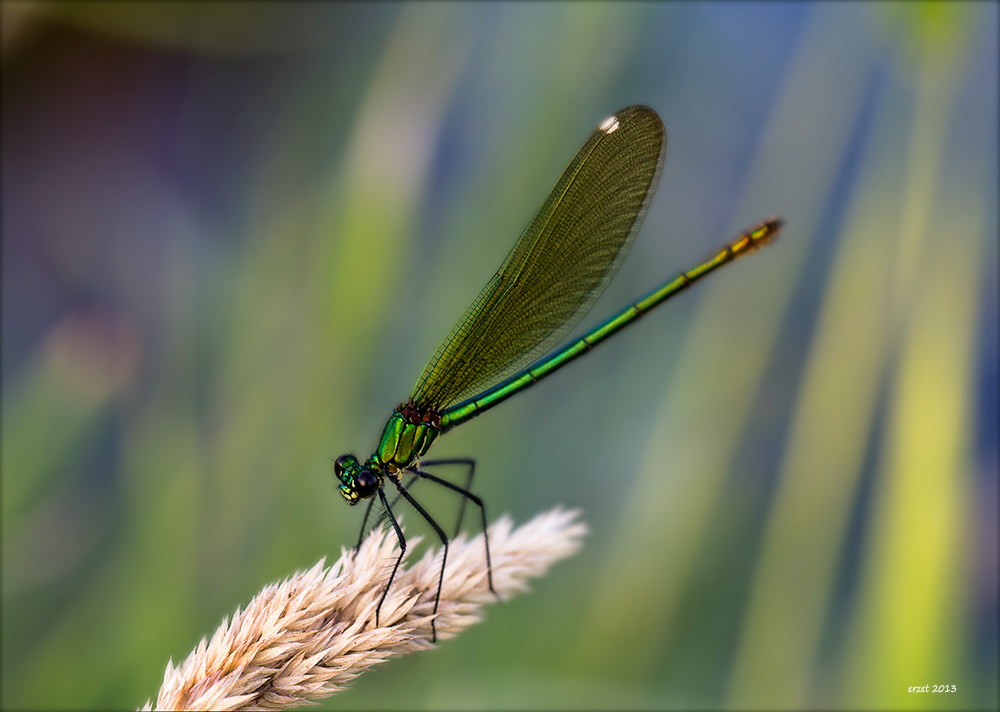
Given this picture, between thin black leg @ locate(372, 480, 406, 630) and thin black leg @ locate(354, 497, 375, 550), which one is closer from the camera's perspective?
thin black leg @ locate(372, 480, 406, 630)

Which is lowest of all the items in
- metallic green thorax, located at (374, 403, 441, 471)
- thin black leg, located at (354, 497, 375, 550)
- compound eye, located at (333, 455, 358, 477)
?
thin black leg, located at (354, 497, 375, 550)

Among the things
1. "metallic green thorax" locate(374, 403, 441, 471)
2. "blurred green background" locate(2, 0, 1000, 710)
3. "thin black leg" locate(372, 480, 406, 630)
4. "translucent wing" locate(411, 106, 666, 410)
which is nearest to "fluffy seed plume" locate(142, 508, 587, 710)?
"thin black leg" locate(372, 480, 406, 630)

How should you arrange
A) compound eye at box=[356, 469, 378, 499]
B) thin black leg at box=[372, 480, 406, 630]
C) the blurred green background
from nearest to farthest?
thin black leg at box=[372, 480, 406, 630] → compound eye at box=[356, 469, 378, 499] → the blurred green background

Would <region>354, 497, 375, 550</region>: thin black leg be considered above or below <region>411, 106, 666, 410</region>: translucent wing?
below

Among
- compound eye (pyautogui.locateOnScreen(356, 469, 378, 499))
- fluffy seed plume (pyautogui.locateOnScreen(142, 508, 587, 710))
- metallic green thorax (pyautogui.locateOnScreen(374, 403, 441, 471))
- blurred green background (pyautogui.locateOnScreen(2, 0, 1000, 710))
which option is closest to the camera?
fluffy seed plume (pyautogui.locateOnScreen(142, 508, 587, 710))

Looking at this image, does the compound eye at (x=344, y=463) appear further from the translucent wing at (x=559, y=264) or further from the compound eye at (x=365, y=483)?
the translucent wing at (x=559, y=264)

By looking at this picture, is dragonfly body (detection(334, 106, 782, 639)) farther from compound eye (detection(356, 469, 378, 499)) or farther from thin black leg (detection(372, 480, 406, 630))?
thin black leg (detection(372, 480, 406, 630))

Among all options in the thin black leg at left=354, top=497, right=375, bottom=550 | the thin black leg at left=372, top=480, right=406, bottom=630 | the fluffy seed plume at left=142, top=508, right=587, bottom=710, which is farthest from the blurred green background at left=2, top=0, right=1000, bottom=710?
the fluffy seed plume at left=142, top=508, right=587, bottom=710
